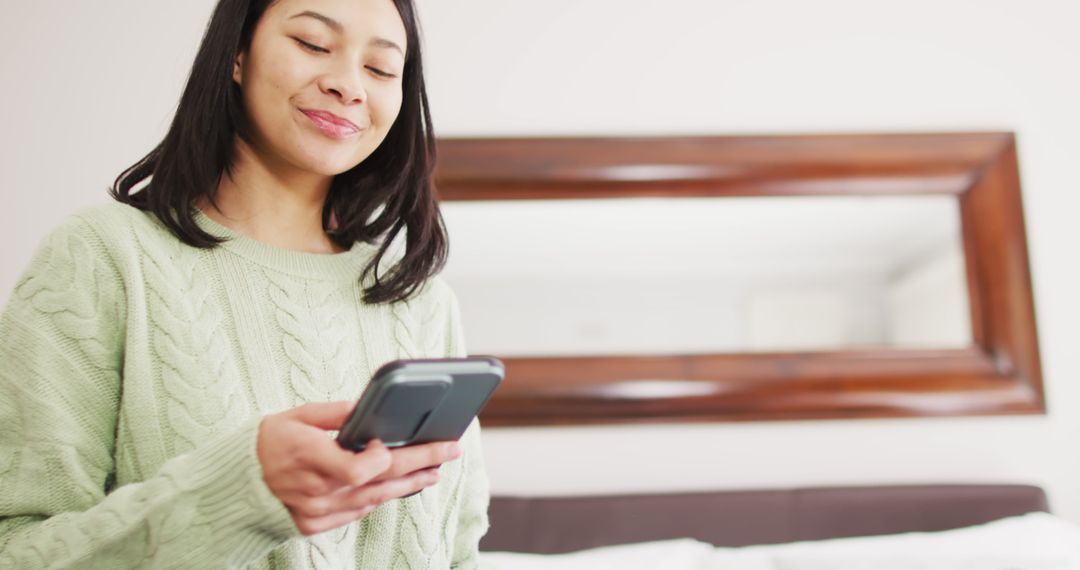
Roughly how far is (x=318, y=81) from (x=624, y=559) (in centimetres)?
104

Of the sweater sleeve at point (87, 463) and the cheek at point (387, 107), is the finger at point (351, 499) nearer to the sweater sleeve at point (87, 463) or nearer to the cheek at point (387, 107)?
the sweater sleeve at point (87, 463)

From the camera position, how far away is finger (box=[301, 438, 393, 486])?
575 mm

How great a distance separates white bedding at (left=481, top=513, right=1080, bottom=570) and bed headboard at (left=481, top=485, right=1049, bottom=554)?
9 cm

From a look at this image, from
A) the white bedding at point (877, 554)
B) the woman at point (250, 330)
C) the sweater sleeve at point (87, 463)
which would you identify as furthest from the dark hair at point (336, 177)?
the white bedding at point (877, 554)

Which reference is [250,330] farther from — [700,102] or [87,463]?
[700,102]

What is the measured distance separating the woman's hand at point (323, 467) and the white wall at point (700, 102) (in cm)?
116

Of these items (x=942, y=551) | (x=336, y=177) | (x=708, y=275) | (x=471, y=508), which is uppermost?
(x=336, y=177)

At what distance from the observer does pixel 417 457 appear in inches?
25.5

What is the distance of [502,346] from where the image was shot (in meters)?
1.82

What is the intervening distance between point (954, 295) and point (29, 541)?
1.90 m

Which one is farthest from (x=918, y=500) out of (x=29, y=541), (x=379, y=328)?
(x=29, y=541)

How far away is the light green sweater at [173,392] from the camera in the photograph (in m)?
0.64

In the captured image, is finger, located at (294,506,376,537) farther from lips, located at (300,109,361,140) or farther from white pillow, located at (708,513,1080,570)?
white pillow, located at (708,513,1080,570)

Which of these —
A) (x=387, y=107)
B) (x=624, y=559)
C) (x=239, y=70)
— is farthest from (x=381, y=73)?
(x=624, y=559)
